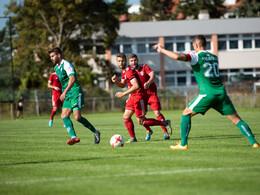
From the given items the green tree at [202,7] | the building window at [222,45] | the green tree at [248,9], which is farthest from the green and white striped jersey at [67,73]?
the green tree at [202,7]

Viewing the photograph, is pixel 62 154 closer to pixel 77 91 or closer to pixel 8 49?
pixel 77 91

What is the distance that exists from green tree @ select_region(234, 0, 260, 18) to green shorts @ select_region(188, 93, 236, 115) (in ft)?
201

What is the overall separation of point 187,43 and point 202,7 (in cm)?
2072

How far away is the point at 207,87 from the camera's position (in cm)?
856

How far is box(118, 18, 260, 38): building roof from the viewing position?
169 ft

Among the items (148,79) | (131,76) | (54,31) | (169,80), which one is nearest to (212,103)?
(131,76)

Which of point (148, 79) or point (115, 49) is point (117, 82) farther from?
point (115, 49)

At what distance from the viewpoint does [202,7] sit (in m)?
71.0

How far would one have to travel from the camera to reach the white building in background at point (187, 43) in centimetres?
5162

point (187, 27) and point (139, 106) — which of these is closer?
point (139, 106)

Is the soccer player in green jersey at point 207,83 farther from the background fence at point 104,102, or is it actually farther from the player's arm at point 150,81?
the background fence at point 104,102

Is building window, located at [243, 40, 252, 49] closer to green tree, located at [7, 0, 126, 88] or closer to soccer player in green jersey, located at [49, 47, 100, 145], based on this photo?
green tree, located at [7, 0, 126, 88]

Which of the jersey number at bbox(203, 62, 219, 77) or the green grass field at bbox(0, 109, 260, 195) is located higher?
the jersey number at bbox(203, 62, 219, 77)

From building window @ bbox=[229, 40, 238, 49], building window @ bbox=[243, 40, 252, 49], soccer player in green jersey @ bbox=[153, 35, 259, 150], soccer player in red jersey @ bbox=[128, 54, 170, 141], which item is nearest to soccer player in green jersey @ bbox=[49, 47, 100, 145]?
soccer player in red jersey @ bbox=[128, 54, 170, 141]
